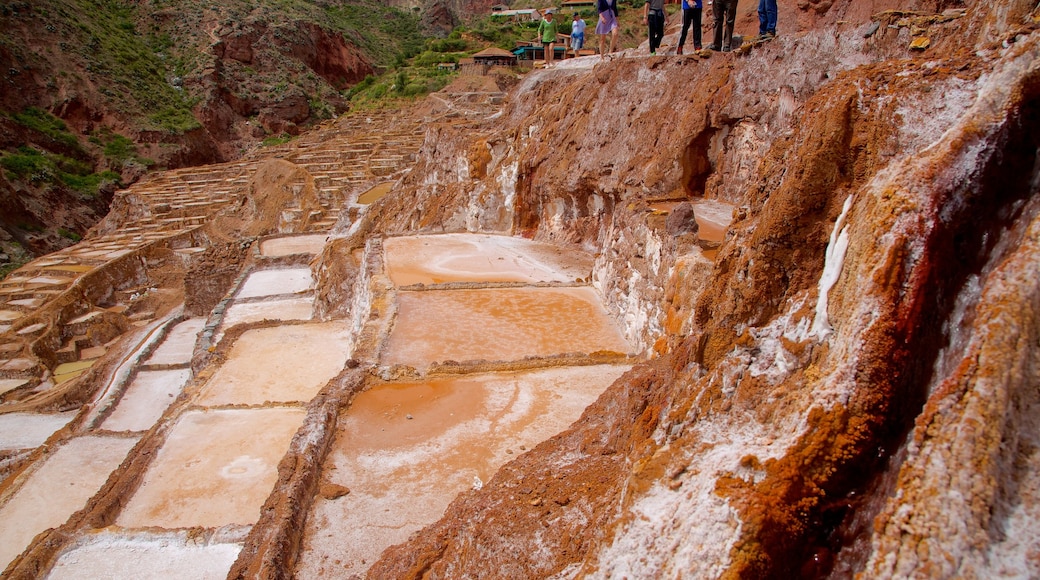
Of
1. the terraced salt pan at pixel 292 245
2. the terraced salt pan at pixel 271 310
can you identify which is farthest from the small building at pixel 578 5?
the terraced salt pan at pixel 271 310

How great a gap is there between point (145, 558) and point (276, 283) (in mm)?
11188

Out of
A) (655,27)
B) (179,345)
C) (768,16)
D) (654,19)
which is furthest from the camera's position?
(179,345)

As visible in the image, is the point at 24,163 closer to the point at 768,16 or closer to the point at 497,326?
the point at 497,326

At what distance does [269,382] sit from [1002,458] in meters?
9.07

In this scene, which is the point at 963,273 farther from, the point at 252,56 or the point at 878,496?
the point at 252,56

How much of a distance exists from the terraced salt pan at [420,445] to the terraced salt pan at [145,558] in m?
1.16

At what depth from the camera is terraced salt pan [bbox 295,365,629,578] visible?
4.41 metres

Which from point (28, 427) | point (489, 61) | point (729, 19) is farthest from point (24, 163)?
point (729, 19)

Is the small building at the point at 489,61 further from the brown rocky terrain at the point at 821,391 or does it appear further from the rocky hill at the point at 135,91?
the brown rocky terrain at the point at 821,391

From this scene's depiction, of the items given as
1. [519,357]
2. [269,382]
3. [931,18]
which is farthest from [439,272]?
[931,18]

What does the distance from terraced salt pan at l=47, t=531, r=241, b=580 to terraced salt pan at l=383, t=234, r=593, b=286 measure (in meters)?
5.05

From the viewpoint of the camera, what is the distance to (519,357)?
23.9ft

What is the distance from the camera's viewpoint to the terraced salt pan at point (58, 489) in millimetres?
7902

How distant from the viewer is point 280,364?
10141 millimetres
